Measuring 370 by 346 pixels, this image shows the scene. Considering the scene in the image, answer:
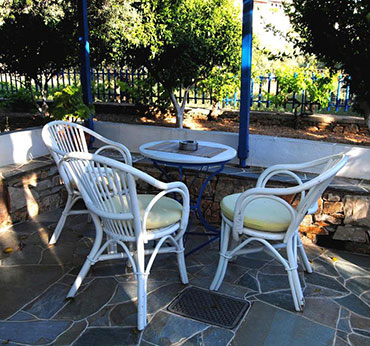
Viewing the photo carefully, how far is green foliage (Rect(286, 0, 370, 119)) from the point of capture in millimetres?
3410

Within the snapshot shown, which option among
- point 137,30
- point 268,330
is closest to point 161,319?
point 268,330

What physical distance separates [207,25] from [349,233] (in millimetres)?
3505

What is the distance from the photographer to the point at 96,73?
7.09 meters

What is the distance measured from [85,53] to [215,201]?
2089mm

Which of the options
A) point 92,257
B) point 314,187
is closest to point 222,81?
point 314,187

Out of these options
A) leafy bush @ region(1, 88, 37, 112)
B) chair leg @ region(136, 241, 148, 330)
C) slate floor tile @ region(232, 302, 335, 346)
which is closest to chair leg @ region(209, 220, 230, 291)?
slate floor tile @ region(232, 302, 335, 346)

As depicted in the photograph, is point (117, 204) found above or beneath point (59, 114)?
beneath

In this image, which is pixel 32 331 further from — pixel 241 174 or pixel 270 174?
pixel 241 174

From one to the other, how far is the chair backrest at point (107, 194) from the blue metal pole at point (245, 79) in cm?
167

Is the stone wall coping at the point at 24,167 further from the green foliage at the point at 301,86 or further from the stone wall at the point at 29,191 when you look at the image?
the green foliage at the point at 301,86

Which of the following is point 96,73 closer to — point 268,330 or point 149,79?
point 149,79

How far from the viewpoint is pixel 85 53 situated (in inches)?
159

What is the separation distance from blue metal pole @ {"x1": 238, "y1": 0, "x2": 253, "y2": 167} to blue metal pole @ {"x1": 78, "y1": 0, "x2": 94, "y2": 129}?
5.54 feet

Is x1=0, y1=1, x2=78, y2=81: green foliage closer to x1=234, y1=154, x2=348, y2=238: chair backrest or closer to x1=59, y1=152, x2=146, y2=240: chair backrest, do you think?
x1=59, y1=152, x2=146, y2=240: chair backrest
